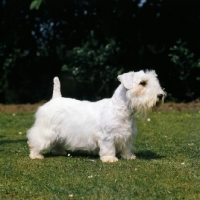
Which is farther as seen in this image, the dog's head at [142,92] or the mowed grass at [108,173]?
the dog's head at [142,92]

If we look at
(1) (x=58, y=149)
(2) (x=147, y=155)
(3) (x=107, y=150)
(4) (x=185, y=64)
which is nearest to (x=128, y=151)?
(3) (x=107, y=150)

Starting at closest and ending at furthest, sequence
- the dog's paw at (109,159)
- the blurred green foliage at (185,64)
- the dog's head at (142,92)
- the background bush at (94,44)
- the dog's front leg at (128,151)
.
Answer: the dog's head at (142,92) < the dog's paw at (109,159) < the dog's front leg at (128,151) < the blurred green foliage at (185,64) < the background bush at (94,44)

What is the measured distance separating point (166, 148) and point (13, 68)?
398 inches

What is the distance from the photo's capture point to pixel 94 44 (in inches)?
687

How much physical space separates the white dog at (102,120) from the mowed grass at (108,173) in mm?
253

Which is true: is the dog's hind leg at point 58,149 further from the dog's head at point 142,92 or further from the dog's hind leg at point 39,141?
the dog's head at point 142,92

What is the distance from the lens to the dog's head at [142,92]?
25.9 feet

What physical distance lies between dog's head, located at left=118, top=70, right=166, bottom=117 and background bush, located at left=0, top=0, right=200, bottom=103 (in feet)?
28.4

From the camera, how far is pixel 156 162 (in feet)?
26.4

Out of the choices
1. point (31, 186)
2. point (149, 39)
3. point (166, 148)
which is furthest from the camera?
point (149, 39)

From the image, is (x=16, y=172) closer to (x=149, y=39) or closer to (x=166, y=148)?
(x=166, y=148)

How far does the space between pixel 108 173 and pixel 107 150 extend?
0.94 m

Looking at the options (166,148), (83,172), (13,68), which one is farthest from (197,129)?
(13,68)

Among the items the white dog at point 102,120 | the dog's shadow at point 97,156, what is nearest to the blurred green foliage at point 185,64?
the dog's shadow at point 97,156
